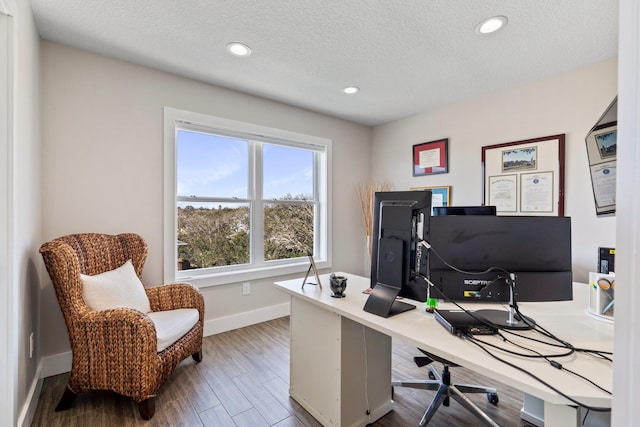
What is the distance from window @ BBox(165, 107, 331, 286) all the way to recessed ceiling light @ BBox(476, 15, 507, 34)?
210 centimetres

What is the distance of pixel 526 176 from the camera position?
2.90 m

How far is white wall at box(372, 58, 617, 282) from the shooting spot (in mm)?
2510

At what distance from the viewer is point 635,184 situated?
1.28ft

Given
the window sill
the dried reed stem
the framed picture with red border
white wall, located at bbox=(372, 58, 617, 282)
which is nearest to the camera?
white wall, located at bbox=(372, 58, 617, 282)

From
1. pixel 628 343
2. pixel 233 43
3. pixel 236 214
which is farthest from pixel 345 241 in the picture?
pixel 628 343

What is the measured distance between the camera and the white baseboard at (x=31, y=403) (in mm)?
1567

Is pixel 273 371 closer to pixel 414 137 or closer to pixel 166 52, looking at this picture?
pixel 166 52

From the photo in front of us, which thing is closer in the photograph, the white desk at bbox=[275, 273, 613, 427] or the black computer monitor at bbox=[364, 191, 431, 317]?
the white desk at bbox=[275, 273, 613, 427]

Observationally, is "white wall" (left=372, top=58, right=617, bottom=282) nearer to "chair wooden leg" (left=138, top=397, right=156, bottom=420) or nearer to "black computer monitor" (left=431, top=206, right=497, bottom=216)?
"black computer monitor" (left=431, top=206, right=497, bottom=216)

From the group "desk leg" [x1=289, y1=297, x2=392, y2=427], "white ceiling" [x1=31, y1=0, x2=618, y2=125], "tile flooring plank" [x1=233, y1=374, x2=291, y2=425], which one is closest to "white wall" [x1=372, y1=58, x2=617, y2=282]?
"white ceiling" [x1=31, y1=0, x2=618, y2=125]

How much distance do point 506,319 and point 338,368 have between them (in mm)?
859

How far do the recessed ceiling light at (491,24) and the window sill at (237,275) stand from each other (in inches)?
111

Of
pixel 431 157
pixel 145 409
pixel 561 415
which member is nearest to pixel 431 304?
pixel 561 415

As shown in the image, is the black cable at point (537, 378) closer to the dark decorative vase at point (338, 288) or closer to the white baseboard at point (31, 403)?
the dark decorative vase at point (338, 288)
